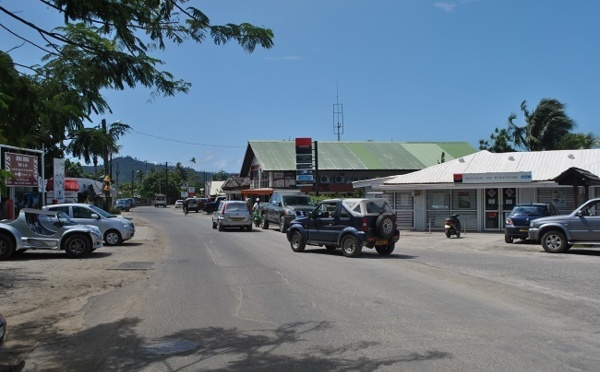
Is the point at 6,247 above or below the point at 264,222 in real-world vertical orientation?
above

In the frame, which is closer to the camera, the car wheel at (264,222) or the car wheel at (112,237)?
the car wheel at (112,237)

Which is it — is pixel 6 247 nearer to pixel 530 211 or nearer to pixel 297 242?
pixel 297 242

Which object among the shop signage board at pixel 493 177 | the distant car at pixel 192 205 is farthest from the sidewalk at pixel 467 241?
the distant car at pixel 192 205

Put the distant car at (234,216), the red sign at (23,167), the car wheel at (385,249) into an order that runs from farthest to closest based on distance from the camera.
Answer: the distant car at (234,216), the red sign at (23,167), the car wheel at (385,249)

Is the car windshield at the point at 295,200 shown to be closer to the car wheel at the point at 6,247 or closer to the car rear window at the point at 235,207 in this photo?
the car rear window at the point at 235,207

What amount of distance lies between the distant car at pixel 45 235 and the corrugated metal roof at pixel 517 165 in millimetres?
18478

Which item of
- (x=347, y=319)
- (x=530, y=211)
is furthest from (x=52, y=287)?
(x=530, y=211)

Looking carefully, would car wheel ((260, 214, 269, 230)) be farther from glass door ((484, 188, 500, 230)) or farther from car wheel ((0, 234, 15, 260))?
car wheel ((0, 234, 15, 260))

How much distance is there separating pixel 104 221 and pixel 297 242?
7819mm

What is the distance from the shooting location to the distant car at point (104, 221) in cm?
2088

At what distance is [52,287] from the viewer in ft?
37.8

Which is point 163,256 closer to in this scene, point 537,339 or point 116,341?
point 116,341

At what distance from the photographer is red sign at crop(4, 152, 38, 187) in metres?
21.6

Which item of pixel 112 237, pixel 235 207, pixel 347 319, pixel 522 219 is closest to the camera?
pixel 347 319
